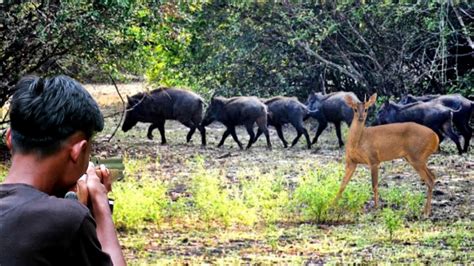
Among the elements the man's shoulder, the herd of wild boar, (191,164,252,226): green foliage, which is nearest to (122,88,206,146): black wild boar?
the herd of wild boar

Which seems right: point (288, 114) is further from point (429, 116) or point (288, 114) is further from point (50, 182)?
point (50, 182)

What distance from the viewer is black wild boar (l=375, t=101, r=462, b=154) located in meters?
17.6

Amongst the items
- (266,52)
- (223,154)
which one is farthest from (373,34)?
(223,154)

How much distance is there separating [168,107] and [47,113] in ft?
57.9

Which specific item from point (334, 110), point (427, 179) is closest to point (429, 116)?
point (334, 110)

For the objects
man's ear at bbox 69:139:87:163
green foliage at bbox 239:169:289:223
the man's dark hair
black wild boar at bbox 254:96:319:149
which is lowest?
black wild boar at bbox 254:96:319:149

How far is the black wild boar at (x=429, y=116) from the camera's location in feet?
57.7

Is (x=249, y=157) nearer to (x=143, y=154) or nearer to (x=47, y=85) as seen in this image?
(x=143, y=154)

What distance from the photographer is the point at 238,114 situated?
1933 centimetres

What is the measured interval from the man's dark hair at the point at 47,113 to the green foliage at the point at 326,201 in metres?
6.96

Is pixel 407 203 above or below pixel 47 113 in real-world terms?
below

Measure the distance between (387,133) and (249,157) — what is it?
16.9 ft

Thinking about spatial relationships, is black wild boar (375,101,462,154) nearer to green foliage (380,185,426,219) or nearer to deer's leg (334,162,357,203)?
deer's leg (334,162,357,203)

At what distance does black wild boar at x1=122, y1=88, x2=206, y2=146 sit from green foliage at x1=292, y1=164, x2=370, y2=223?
9841 millimetres
